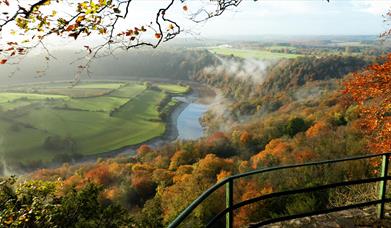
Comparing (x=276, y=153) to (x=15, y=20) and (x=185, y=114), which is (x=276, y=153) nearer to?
(x=15, y=20)

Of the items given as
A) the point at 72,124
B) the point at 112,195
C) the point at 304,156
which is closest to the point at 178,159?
the point at 112,195

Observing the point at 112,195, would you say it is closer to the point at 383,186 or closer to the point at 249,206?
the point at 249,206

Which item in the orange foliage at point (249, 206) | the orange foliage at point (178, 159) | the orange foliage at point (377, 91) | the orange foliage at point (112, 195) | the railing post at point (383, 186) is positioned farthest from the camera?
the orange foliage at point (178, 159)

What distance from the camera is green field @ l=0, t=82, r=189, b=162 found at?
7888 centimetres

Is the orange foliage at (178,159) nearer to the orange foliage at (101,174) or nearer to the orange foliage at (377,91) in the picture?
the orange foliage at (101,174)

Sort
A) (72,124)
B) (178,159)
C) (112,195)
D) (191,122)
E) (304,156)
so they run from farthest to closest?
(191,122)
(72,124)
(178,159)
(112,195)
(304,156)

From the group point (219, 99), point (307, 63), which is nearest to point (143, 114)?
point (219, 99)

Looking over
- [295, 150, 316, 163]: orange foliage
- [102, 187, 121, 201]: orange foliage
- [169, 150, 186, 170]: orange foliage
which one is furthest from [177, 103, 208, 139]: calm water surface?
[295, 150, 316, 163]: orange foliage

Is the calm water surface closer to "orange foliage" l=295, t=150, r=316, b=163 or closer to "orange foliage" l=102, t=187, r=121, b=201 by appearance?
"orange foliage" l=102, t=187, r=121, b=201

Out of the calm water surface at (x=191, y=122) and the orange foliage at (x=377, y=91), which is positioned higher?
the orange foliage at (x=377, y=91)

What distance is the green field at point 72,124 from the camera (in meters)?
78.9

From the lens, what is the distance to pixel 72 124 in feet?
302

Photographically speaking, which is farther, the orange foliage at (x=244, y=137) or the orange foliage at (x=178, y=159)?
the orange foliage at (x=244, y=137)

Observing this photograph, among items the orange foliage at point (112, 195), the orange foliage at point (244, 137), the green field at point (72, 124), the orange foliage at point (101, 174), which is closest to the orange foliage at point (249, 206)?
the orange foliage at point (112, 195)
